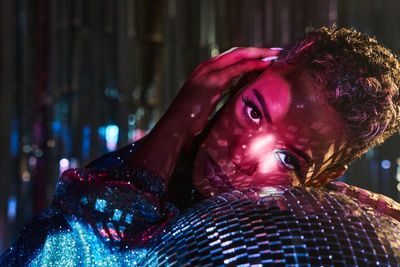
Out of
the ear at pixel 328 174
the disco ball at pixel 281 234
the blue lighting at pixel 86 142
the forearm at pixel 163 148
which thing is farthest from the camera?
the blue lighting at pixel 86 142

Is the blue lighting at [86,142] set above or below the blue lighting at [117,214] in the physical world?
below

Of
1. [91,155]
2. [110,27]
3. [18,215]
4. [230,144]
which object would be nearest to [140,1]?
[110,27]

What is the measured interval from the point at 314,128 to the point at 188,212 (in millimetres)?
220

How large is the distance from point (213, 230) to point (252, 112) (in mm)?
267

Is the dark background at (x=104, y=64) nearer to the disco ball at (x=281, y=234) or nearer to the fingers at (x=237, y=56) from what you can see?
the fingers at (x=237, y=56)

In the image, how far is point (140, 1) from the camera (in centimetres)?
199

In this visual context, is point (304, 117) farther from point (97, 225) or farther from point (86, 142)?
point (86, 142)

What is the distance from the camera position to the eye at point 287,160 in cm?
53

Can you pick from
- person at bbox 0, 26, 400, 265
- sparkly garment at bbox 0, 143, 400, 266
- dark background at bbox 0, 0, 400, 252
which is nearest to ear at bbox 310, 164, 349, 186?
person at bbox 0, 26, 400, 265

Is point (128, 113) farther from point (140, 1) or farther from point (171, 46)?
point (140, 1)

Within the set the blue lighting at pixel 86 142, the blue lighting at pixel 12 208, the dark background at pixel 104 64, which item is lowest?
the blue lighting at pixel 12 208

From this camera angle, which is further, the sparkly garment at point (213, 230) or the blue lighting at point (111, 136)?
the blue lighting at point (111, 136)

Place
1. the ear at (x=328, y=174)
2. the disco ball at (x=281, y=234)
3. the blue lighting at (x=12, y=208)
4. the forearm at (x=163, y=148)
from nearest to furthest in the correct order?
the disco ball at (x=281, y=234)
the forearm at (x=163, y=148)
the ear at (x=328, y=174)
the blue lighting at (x=12, y=208)

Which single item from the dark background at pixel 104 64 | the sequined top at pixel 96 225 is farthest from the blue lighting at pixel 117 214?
the dark background at pixel 104 64
